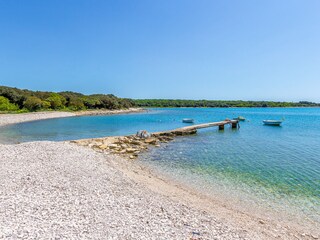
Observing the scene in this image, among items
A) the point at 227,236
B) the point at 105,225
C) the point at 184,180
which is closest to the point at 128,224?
the point at 105,225

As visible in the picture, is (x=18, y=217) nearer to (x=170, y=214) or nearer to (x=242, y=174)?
(x=170, y=214)

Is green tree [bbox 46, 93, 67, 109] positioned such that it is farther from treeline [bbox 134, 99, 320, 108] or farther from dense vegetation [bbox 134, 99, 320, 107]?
treeline [bbox 134, 99, 320, 108]

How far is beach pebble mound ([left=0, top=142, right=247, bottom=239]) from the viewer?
547 centimetres

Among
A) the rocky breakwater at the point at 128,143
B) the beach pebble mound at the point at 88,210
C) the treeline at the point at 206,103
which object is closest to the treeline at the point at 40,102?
the rocky breakwater at the point at 128,143

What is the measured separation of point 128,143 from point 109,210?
14.9m

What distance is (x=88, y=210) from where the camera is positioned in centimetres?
663

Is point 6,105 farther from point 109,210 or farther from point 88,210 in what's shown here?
point 109,210

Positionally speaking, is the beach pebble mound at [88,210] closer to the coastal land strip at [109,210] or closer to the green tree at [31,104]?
the coastal land strip at [109,210]

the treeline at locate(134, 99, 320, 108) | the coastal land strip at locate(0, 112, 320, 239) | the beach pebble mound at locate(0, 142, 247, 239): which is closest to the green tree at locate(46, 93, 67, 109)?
the coastal land strip at locate(0, 112, 320, 239)

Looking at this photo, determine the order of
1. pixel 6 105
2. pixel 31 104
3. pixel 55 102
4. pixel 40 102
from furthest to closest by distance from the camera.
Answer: pixel 55 102 < pixel 40 102 < pixel 31 104 < pixel 6 105

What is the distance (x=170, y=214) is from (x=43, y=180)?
5.08 m

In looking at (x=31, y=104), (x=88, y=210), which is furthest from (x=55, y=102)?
(x=88, y=210)

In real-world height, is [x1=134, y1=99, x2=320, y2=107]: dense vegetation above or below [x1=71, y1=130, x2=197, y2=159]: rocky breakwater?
above

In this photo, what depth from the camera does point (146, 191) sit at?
8.89 metres
